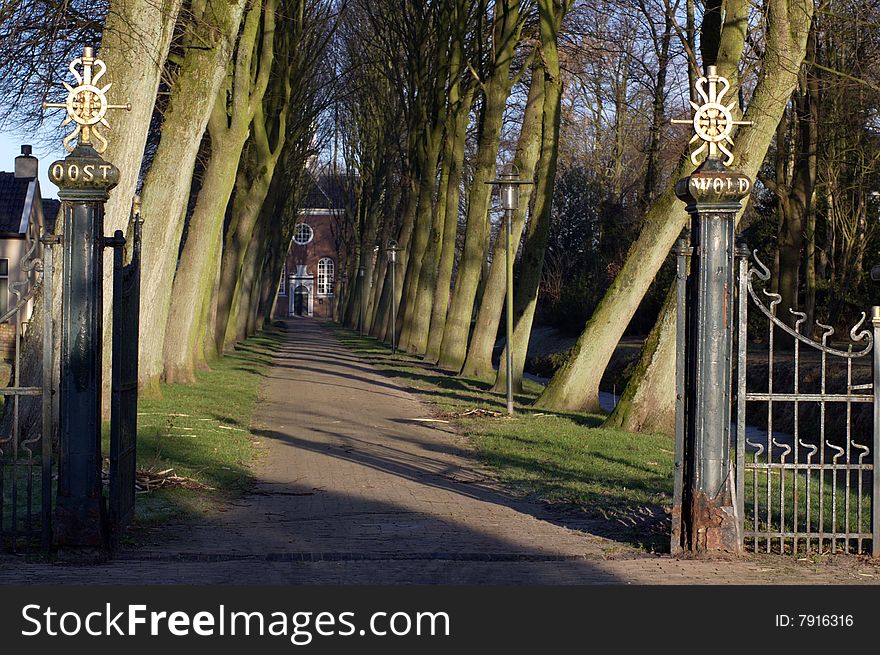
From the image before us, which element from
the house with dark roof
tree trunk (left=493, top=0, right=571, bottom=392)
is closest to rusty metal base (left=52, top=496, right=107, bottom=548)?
tree trunk (left=493, top=0, right=571, bottom=392)

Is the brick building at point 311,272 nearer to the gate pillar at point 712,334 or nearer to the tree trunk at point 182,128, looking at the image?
the tree trunk at point 182,128

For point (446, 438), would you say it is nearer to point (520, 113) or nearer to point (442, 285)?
point (442, 285)

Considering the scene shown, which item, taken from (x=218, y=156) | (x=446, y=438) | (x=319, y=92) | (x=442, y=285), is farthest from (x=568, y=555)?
(x=319, y=92)

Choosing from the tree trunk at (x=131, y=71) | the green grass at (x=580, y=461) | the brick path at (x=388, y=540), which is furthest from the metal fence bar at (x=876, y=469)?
the tree trunk at (x=131, y=71)

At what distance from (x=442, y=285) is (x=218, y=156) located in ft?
41.3

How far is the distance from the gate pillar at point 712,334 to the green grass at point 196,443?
14.7ft

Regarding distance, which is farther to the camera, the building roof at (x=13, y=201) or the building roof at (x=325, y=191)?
the building roof at (x=325, y=191)

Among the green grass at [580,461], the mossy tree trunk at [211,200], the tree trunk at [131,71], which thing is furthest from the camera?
the mossy tree trunk at [211,200]

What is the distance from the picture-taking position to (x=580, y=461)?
13633mm

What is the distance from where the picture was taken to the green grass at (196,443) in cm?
1048

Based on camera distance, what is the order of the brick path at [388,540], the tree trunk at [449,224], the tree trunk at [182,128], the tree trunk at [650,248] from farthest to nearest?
the tree trunk at [449,224], the tree trunk at [182,128], the tree trunk at [650,248], the brick path at [388,540]

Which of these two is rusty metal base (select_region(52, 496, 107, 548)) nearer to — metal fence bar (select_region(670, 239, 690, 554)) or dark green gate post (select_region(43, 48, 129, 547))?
dark green gate post (select_region(43, 48, 129, 547))

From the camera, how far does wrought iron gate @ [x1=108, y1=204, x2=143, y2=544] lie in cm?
846

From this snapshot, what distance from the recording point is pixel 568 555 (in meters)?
8.51
